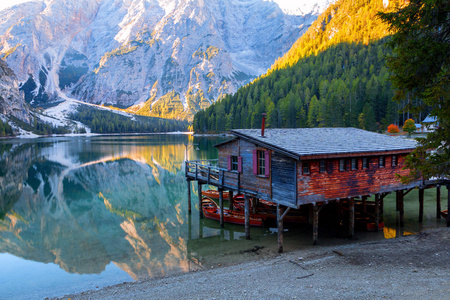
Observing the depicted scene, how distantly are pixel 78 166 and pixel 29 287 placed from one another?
58.6 metres

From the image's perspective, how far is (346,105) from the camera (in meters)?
110

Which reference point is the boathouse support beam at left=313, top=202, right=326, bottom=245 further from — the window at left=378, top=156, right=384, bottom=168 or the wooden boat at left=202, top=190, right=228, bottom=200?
the wooden boat at left=202, top=190, right=228, bottom=200

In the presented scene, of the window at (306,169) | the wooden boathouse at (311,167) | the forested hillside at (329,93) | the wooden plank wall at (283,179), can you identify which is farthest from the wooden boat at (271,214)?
the forested hillside at (329,93)

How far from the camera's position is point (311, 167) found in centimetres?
1986

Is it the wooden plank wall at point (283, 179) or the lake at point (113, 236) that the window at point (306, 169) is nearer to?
the wooden plank wall at point (283, 179)

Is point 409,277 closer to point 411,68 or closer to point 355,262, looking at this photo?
point 355,262

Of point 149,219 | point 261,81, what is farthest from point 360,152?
point 261,81

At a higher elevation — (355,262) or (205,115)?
(205,115)

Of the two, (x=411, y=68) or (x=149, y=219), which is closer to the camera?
(x=411, y=68)

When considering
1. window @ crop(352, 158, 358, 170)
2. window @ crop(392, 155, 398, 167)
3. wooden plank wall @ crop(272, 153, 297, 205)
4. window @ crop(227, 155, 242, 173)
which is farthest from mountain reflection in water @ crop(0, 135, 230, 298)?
window @ crop(392, 155, 398, 167)

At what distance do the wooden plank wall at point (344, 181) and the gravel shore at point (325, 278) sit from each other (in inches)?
134

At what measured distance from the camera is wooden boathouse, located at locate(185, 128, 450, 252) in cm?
1980

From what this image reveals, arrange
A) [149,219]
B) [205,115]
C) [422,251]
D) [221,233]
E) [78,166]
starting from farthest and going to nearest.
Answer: [205,115] → [78,166] → [149,219] → [221,233] → [422,251]

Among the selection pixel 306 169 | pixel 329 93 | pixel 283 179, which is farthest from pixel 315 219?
pixel 329 93
